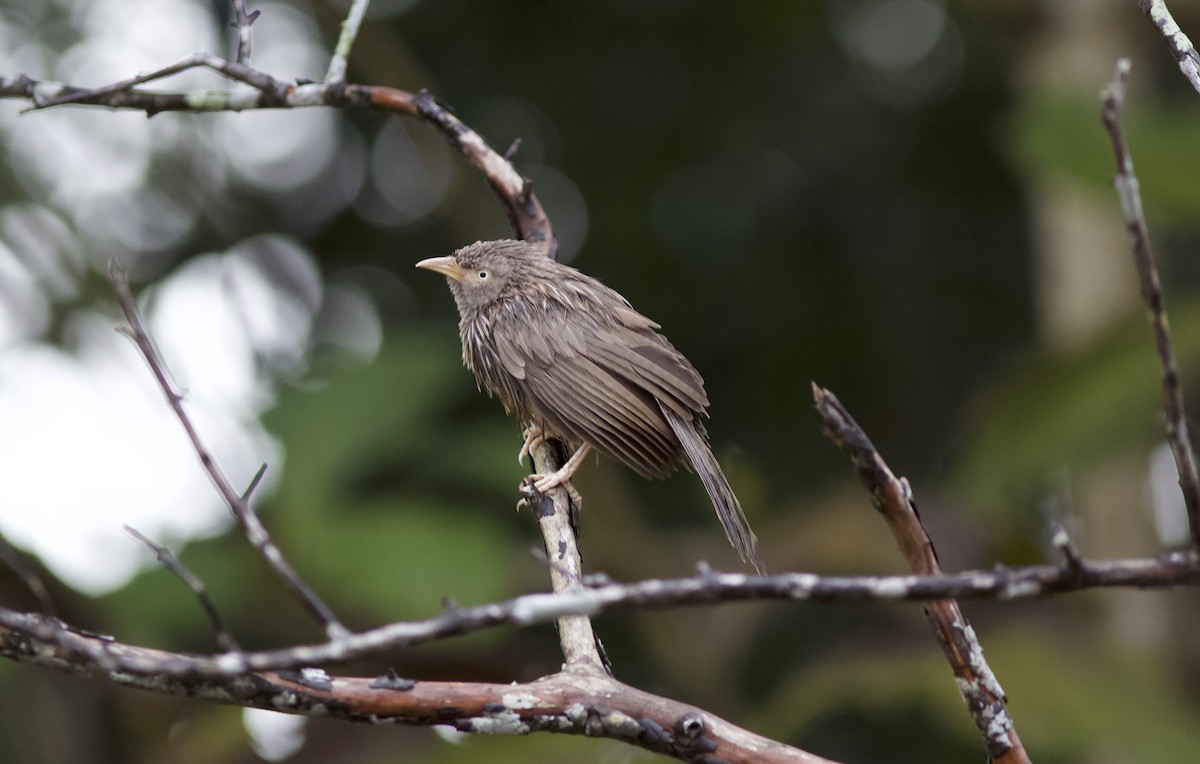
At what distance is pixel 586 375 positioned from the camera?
412 centimetres

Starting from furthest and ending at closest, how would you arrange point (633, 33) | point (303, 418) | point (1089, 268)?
point (633, 33), point (1089, 268), point (303, 418)

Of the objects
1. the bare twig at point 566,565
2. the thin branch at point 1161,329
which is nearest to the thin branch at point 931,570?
the thin branch at point 1161,329

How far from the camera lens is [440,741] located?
17.3ft

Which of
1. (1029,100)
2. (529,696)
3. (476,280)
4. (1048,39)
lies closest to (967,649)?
(529,696)

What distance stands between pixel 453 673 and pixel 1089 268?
12.6ft

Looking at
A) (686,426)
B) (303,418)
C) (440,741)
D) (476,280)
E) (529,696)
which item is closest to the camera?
(529,696)

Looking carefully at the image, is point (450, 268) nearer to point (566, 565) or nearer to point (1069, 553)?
point (566, 565)

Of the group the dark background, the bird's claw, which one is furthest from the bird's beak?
the bird's claw

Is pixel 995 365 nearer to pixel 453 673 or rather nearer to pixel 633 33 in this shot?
pixel 633 33

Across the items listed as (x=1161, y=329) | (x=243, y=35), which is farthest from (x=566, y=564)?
(x=1161, y=329)

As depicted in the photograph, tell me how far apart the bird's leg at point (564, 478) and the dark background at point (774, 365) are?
1.11m

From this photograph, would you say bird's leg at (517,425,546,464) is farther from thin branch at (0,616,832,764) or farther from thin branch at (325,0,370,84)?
thin branch at (0,616,832,764)

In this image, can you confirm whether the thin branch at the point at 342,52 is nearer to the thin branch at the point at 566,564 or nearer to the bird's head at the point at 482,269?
the thin branch at the point at 566,564

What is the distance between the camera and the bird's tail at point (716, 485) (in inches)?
146
